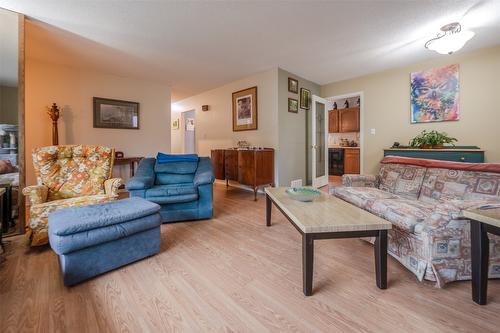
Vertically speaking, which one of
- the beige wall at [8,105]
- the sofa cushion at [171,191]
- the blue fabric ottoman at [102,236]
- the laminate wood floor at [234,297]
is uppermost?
the beige wall at [8,105]

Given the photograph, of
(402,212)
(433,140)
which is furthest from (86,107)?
(433,140)

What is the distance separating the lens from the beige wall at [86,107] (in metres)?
3.56

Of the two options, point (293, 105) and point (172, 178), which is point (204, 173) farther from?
point (293, 105)

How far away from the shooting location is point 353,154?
5.86 metres

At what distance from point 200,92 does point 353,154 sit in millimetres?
4396

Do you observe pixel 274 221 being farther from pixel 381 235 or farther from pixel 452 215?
pixel 452 215

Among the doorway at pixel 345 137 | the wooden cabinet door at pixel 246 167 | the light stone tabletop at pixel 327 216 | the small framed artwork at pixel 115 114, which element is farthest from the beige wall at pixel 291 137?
the small framed artwork at pixel 115 114

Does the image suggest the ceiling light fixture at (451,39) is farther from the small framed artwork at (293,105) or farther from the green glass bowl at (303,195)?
the green glass bowl at (303,195)

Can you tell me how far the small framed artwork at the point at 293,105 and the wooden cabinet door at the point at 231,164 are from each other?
1398 mm

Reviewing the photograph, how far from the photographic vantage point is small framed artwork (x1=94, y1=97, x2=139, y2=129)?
4098 mm

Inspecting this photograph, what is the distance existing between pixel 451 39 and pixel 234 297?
11.5 feet

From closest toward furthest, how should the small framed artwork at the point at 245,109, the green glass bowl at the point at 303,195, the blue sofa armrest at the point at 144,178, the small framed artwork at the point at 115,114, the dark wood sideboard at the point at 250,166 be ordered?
the green glass bowl at the point at 303,195 → the blue sofa armrest at the point at 144,178 → the dark wood sideboard at the point at 250,166 → the small framed artwork at the point at 115,114 → the small framed artwork at the point at 245,109

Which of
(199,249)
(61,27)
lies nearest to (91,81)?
(61,27)

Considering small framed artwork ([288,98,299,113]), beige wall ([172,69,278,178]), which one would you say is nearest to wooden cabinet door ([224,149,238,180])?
beige wall ([172,69,278,178])
